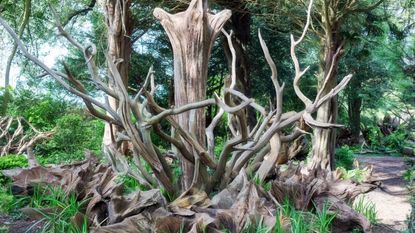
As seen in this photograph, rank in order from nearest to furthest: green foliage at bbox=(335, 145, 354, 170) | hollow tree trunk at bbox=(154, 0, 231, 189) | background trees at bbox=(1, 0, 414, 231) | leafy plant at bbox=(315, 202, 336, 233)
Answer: leafy plant at bbox=(315, 202, 336, 233), background trees at bbox=(1, 0, 414, 231), hollow tree trunk at bbox=(154, 0, 231, 189), green foliage at bbox=(335, 145, 354, 170)

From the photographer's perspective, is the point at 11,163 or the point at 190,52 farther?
the point at 11,163

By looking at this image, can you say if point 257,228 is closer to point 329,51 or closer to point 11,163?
point 11,163

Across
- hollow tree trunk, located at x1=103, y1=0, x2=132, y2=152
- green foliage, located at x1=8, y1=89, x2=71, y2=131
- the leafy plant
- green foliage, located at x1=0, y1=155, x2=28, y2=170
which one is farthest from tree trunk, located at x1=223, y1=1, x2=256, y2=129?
the leafy plant

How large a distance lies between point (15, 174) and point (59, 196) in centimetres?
51

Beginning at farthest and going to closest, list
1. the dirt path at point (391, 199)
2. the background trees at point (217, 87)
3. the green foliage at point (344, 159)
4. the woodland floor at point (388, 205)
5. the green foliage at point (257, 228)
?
1. the green foliage at point (344, 159)
2. the dirt path at point (391, 199)
3. the background trees at point (217, 87)
4. the woodland floor at point (388, 205)
5. the green foliage at point (257, 228)

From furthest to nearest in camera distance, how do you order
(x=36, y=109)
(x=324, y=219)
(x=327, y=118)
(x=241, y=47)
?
(x=36, y=109)
(x=241, y=47)
(x=327, y=118)
(x=324, y=219)

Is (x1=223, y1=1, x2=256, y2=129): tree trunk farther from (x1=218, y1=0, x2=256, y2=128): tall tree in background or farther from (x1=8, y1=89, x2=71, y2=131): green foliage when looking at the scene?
(x1=8, y1=89, x2=71, y2=131): green foliage

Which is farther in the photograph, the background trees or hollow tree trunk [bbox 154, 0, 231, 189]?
hollow tree trunk [bbox 154, 0, 231, 189]

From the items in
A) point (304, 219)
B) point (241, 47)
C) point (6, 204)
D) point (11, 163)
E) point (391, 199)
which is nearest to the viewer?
point (304, 219)

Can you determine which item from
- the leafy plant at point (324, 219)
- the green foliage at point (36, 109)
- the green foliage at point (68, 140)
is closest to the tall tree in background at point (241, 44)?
the green foliage at point (68, 140)

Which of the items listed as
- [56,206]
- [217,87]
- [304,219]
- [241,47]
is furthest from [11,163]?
[217,87]

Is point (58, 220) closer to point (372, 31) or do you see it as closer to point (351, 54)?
point (372, 31)

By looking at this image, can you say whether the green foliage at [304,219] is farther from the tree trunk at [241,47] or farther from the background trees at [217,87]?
the tree trunk at [241,47]

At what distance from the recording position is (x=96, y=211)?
2.70 m
